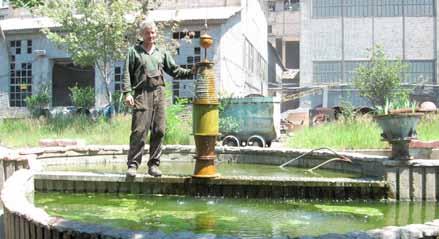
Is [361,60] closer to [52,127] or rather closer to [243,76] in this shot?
[243,76]

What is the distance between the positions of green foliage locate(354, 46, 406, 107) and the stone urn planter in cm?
2877

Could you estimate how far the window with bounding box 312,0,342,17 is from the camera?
42625 millimetres

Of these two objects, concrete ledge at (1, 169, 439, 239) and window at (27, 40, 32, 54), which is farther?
window at (27, 40, 32, 54)

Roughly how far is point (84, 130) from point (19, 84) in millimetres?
14550

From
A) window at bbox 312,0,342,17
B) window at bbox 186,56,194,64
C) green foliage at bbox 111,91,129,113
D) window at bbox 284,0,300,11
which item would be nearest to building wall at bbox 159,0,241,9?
window at bbox 186,56,194,64

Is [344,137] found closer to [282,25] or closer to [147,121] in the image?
[147,121]

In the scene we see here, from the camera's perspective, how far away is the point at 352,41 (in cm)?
4209

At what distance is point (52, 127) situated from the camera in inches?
814

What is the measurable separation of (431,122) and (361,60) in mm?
25456

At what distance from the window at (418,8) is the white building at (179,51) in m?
12.1

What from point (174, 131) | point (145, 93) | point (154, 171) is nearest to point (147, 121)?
point (145, 93)

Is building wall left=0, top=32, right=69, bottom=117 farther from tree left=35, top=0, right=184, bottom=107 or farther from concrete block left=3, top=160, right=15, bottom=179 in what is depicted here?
concrete block left=3, top=160, right=15, bottom=179

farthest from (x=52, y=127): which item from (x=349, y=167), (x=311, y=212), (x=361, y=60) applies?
(x=361, y=60)

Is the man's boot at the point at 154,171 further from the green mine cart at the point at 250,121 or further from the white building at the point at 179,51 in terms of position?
the white building at the point at 179,51
